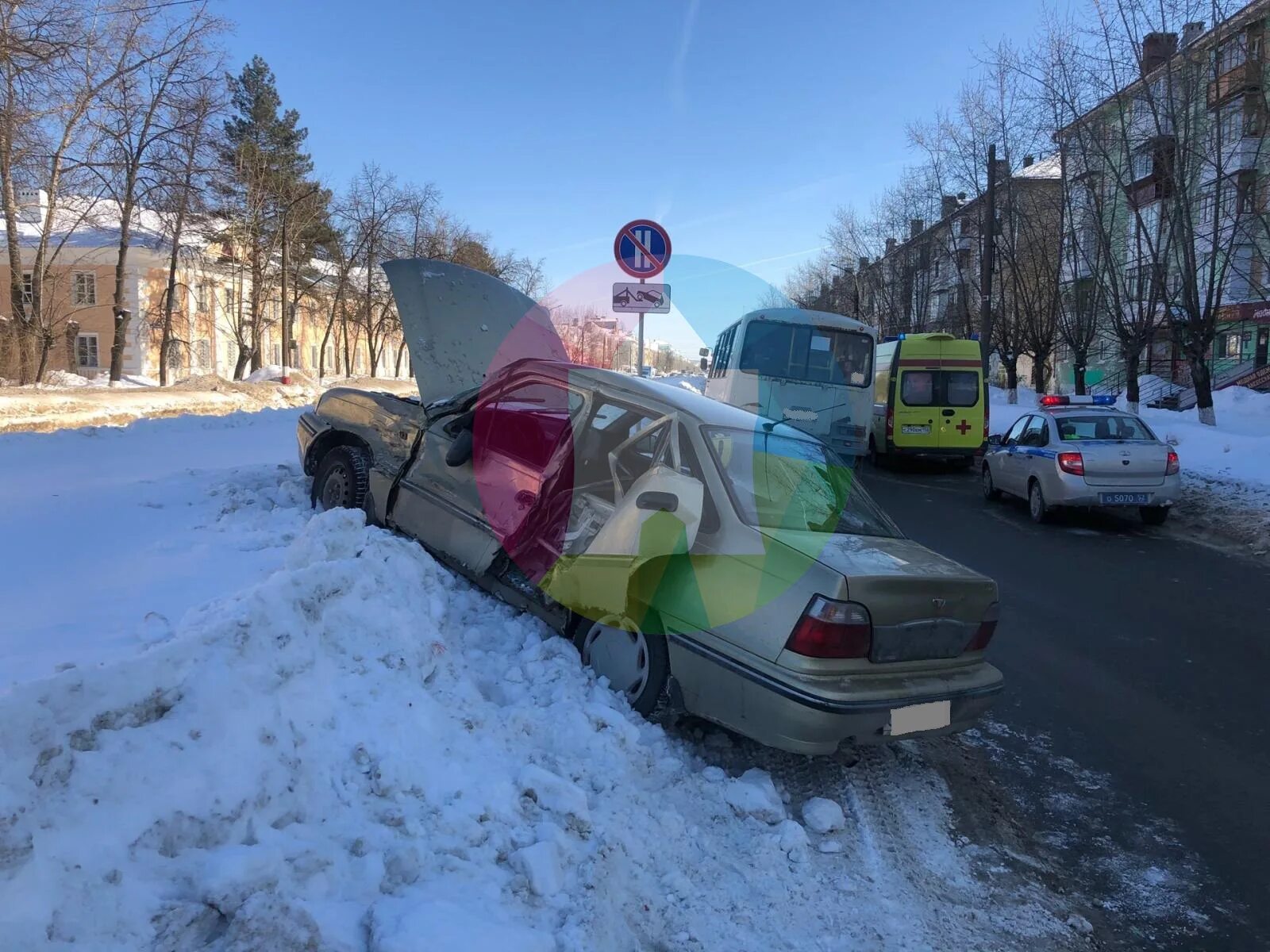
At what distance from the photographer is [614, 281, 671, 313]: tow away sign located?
8742 mm

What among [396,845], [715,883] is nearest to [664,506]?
[715,883]

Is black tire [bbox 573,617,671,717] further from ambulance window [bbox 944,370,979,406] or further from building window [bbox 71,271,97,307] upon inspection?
building window [bbox 71,271,97,307]

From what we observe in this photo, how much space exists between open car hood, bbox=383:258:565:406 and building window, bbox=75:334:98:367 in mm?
47621

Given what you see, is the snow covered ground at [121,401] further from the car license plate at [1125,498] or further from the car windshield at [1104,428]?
the car license plate at [1125,498]

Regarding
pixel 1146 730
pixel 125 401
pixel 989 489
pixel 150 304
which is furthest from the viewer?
pixel 150 304

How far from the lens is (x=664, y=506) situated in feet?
12.4

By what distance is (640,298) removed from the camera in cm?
877

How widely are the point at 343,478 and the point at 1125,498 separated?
9385 millimetres

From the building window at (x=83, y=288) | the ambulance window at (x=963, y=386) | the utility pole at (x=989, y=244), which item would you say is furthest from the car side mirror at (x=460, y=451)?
the building window at (x=83, y=288)

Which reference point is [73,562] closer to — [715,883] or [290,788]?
[290,788]

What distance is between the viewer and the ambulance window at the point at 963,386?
1759 centimetres

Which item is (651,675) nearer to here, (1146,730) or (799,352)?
(1146,730)

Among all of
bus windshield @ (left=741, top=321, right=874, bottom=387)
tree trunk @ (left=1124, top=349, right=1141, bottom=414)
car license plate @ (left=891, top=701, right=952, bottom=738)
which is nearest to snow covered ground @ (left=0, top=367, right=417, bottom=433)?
bus windshield @ (left=741, top=321, right=874, bottom=387)

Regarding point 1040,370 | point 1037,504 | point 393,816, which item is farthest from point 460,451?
point 1040,370
